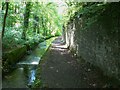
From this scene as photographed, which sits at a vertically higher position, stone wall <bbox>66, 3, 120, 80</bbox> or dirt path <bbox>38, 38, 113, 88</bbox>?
stone wall <bbox>66, 3, 120, 80</bbox>

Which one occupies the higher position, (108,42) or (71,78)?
(108,42)

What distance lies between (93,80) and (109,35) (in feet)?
5.52

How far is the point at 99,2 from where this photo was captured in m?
8.94

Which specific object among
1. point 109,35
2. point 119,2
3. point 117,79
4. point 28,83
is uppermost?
point 119,2

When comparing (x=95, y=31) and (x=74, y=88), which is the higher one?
(x=95, y=31)

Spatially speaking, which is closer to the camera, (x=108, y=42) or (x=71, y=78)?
(x=108, y=42)

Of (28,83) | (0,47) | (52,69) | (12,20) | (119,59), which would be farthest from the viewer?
(12,20)

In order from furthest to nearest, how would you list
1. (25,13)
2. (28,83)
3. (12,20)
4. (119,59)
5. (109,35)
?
(25,13) < (12,20) < (28,83) < (109,35) < (119,59)

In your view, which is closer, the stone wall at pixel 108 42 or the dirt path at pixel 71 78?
the stone wall at pixel 108 42

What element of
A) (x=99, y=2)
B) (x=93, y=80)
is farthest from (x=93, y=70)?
(x=99, y=2)

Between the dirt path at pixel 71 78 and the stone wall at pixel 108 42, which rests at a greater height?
the stone wall at pixel 108 42

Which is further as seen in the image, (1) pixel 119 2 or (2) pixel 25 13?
(2) pixel 25 13

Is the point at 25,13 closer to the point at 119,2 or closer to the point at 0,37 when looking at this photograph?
the point at 0,37

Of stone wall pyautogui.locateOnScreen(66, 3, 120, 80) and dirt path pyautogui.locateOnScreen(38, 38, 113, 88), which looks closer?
stone wall pyautogui.locateOnScreen(66, 3, 120, 80)
